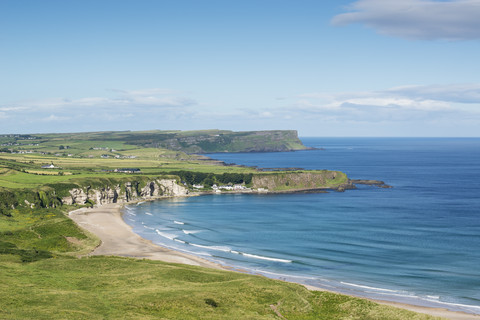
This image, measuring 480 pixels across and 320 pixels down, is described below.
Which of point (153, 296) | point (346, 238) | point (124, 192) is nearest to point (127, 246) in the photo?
point (153, 296)

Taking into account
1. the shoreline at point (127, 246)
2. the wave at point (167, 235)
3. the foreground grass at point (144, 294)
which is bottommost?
the wave at point (167, 235)

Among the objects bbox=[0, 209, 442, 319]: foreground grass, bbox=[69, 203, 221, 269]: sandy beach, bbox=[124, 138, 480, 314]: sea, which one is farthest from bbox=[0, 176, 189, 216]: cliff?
bbox=[0, 209, 442, 319]: foreground grass

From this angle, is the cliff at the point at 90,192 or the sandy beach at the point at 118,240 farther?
the cliff at the point at 90,192

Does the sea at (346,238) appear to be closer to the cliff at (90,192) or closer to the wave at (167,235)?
the wave at (167,235)

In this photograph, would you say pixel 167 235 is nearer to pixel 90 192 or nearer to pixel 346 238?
pixel 346 238

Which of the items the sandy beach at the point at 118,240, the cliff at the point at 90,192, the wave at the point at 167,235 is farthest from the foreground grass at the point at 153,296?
the cliff at the point at 90,192

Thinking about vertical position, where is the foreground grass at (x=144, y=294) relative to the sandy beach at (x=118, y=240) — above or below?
above

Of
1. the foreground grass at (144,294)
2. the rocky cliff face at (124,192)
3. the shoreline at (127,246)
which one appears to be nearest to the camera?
the foreground grass at (144,294)
